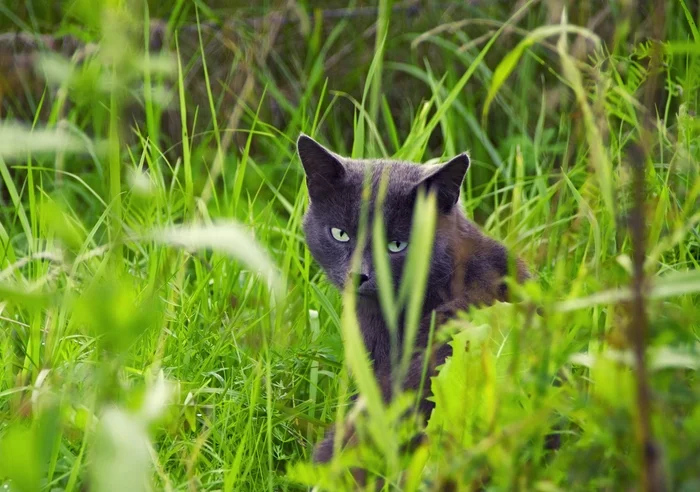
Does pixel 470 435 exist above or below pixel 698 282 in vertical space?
below

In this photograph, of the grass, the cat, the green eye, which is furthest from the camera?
the green eye

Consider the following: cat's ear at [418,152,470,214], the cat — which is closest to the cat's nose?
the cat

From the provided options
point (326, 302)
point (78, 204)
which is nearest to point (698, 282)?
point (326, 302)

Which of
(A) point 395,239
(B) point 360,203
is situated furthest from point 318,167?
(A) point 395,239

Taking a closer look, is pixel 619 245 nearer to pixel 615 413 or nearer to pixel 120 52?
pixel 615 413

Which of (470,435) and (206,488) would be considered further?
(206,488)

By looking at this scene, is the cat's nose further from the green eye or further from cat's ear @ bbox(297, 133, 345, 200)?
cat's ear @ bbox(297, 133, 345, 200)

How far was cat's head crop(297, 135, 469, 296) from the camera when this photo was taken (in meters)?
2.19

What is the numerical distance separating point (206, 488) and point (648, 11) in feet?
9.38

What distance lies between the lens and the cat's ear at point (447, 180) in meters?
2.14

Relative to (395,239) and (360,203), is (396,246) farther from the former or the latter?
(360,203)

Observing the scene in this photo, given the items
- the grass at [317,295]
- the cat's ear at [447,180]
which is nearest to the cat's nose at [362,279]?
the grass at [317,295]

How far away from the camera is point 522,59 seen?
390 centimetres

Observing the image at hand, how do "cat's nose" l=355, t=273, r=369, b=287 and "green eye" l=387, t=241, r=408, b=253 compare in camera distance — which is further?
"green eye" l=387, t=241, r=408, b=253
